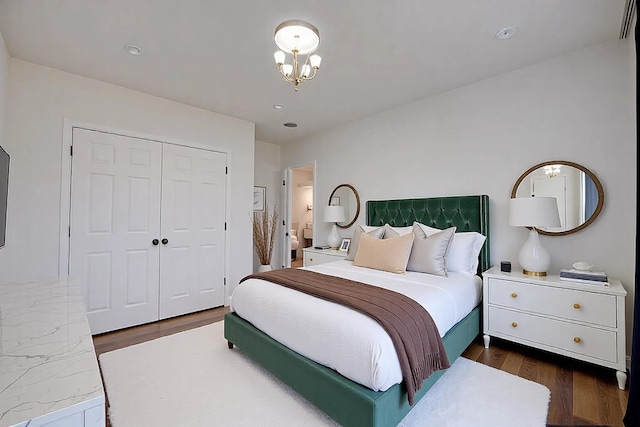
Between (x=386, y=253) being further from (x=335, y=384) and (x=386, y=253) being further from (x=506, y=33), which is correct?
(x=506, y=33)

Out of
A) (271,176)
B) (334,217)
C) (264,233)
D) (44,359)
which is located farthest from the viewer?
(271,176)

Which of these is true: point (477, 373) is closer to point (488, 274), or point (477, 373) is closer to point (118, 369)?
point (488, 274)

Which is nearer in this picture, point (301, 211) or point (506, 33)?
point (506, 33)

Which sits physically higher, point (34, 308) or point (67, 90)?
point (67, 90)

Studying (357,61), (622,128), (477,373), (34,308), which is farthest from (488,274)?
(34,308)

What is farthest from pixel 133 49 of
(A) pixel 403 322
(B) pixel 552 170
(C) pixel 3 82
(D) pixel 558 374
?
(D) pixel 558 374

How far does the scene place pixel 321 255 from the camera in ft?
13.8

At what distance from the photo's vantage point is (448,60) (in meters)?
2.65

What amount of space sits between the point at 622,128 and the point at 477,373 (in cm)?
225

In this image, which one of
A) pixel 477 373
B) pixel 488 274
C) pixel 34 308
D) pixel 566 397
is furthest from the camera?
pixel 488 274

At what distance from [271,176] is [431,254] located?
12.1 ft

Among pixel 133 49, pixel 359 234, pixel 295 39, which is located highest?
pixel 133 49

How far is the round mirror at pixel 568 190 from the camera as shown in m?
2.45

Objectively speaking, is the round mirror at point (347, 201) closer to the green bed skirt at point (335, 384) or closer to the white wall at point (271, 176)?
the white wall at point (271, 176)
